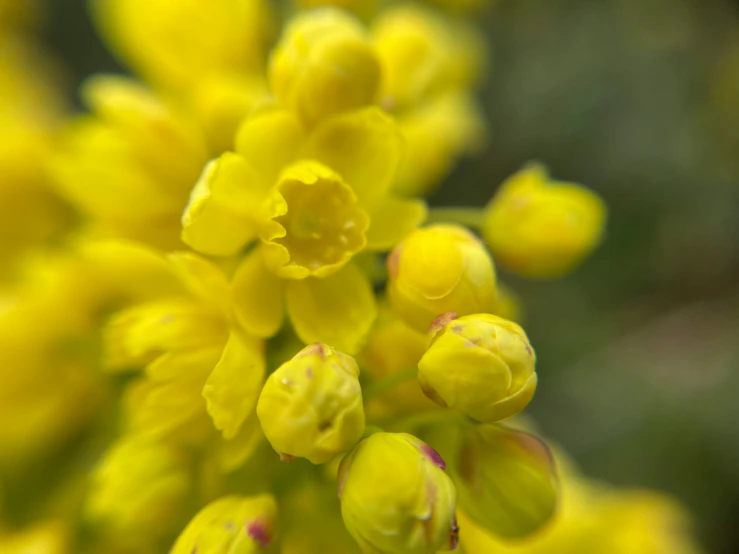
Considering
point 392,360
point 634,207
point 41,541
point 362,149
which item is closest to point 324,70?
point 362,149

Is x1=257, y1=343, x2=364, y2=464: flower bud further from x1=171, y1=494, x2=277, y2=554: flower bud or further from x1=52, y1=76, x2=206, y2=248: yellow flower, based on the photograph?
x1=52, y1=76, x2=206, y2=248: yellow flower

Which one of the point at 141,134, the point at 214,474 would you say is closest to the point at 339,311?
the point at 214,474

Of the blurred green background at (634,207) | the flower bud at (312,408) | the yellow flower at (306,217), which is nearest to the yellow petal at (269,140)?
the yellow flower at (306,217)

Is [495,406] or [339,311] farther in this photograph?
[339,311]

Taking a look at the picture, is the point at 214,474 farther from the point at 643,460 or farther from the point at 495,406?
the point at 643,460

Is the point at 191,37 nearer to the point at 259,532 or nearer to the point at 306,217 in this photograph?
the point at 306,217

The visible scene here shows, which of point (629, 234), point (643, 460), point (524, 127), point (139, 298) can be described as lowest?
point (643, 460)
